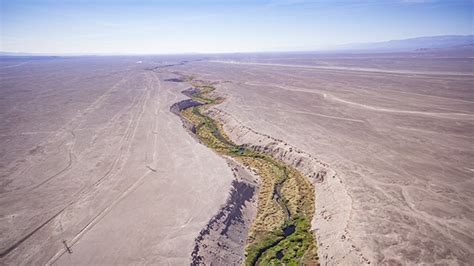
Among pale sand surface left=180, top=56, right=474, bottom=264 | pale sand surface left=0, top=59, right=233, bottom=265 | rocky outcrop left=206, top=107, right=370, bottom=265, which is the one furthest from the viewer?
pale sand surface left=0, top=59, right=233, bottom=265

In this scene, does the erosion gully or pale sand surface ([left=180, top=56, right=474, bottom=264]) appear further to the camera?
the erosion gully

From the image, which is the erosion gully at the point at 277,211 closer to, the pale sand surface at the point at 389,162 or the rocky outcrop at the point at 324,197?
the rocky outcrop at the point at 324,197

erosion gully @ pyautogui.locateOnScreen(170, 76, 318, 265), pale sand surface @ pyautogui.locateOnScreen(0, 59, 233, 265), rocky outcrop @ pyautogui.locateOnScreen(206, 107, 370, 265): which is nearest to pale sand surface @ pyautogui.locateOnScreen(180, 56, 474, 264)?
rocky outcrop @ pyautogui.locateOnScreen(206, 107, 370, 265)

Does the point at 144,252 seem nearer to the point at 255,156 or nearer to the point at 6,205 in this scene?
the point at 6,205

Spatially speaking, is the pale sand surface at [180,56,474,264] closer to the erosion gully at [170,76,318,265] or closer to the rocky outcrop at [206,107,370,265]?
the rocky outcrop at [206,107,370,265]

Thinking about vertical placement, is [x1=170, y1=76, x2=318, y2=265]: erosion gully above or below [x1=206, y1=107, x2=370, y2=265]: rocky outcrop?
below

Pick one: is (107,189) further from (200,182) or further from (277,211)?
(277,211)

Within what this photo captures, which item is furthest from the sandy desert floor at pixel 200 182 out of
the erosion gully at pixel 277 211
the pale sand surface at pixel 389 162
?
the erosion gully at pixel 277 211

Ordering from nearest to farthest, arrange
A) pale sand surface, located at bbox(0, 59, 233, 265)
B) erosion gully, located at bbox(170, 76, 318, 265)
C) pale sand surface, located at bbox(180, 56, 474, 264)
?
pale sand surface, located at bbox(180, 56, 474, 264), pale sand surface, located at bbox(0, 59, 233, 265), erosion gully, located at bbox(170, 76, 318, 265)
